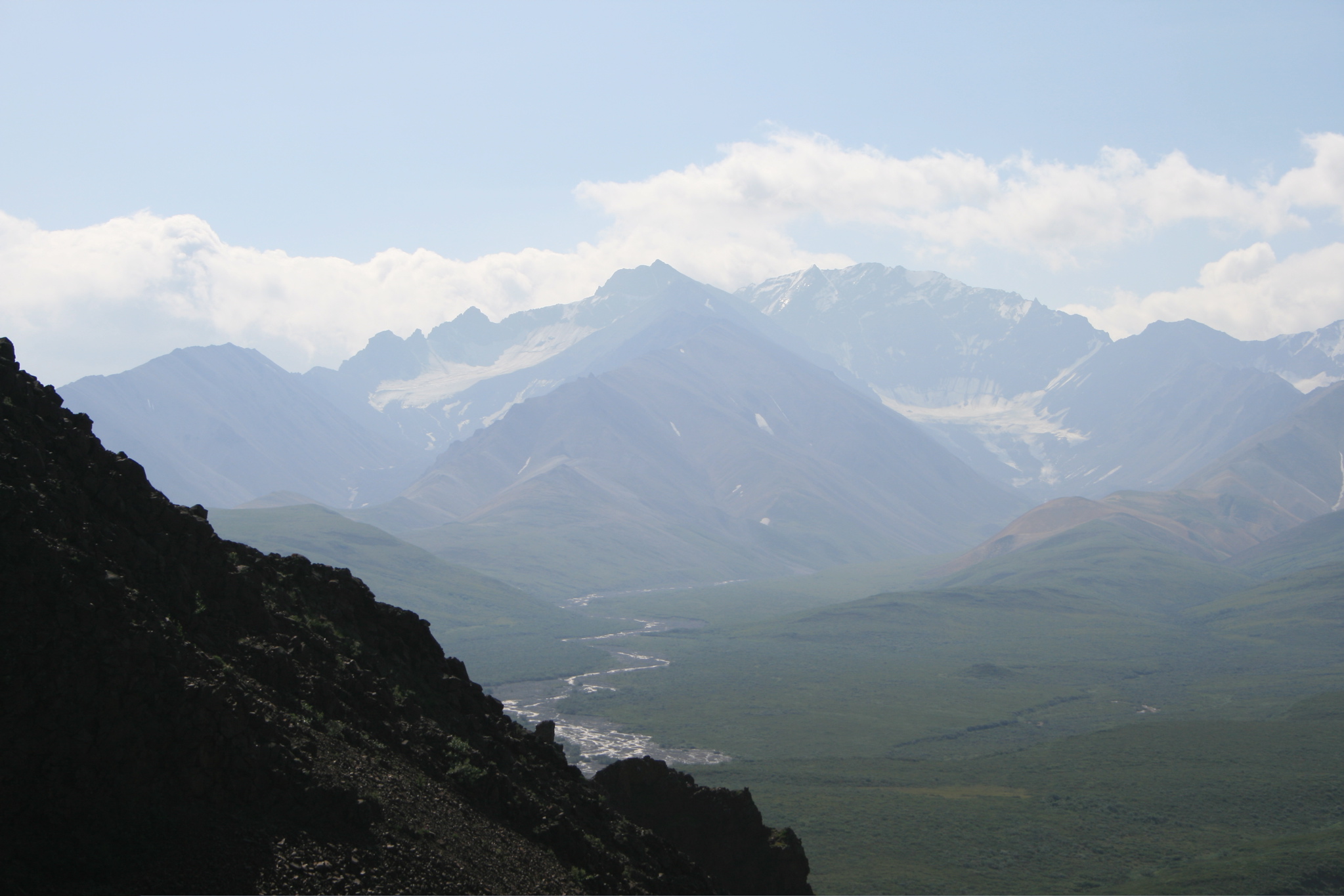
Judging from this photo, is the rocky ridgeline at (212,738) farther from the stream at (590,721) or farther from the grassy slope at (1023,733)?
the stream at (590,721)

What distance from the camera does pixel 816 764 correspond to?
299 ft

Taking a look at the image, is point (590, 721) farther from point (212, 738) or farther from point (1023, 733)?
point (212, 738)

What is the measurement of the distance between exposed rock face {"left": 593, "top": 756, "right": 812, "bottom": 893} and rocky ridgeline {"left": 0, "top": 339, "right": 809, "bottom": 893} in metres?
6.66

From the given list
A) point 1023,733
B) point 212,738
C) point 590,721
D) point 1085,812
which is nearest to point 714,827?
point 212,738

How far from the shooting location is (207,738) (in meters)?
20.8

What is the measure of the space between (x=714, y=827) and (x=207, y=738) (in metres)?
23.0

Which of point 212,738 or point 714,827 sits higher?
point 212,738

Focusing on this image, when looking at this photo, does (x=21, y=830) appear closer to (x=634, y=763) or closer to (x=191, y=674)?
(x=191, y=674)

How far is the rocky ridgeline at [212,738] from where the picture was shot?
18969 millimetres

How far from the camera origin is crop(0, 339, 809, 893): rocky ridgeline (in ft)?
62.2

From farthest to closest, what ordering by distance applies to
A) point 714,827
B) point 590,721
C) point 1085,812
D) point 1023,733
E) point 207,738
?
point 590,721
point 1023,733
point 1085,812
point 714,827
point 207,738

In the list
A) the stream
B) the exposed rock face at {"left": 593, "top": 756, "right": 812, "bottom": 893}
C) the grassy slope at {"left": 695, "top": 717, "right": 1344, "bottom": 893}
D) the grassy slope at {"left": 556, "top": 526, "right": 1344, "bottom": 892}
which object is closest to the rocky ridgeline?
the exposed rock face at {"left": 593, "top": 756, "right": 812, "bottom": 893}

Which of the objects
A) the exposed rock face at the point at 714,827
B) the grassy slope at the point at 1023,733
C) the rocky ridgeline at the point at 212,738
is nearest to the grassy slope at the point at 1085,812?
the grassy slope at the point at 1023,733

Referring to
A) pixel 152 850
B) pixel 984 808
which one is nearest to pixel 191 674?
pixel 152 850
